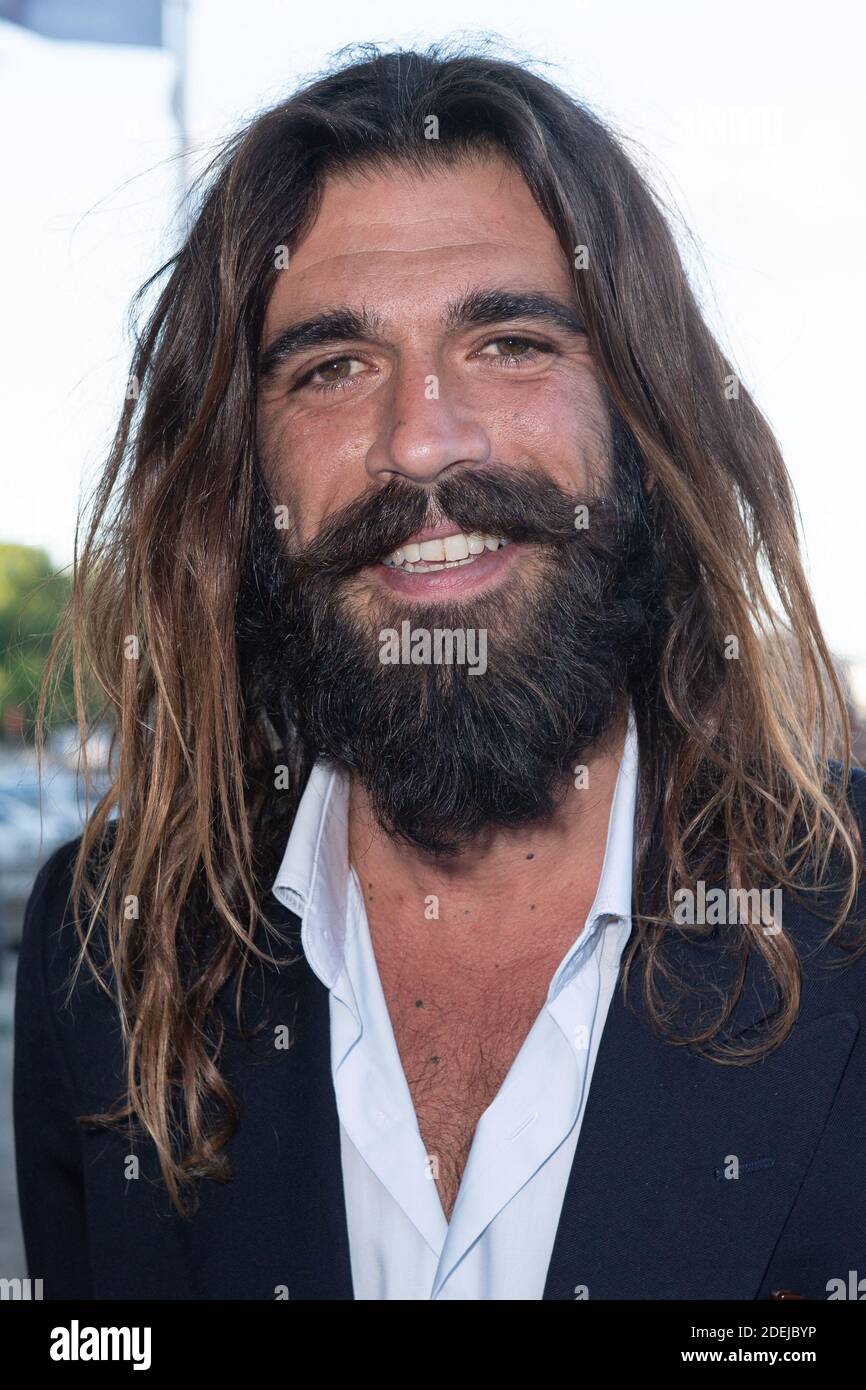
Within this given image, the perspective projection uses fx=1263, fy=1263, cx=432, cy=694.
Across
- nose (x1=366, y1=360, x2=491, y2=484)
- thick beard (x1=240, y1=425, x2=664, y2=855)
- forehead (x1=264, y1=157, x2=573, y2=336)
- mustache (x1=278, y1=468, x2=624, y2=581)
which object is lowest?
thick beard (x1=240, y1=425, x2=664, y2=855)

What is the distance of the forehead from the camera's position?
241 centimetres

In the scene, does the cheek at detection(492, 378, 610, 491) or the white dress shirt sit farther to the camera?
the cheek at detection(492, 378, 610, 491)

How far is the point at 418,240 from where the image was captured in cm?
245

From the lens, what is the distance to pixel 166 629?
2.76 metres

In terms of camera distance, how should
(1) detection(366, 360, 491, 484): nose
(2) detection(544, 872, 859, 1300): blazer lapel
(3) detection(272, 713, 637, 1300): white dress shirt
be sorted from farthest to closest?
(1) detection(366, 360, 491, 484): nose
(3) detection(272, 713, 637, 1300): white dress shirt
(2) detection(544, 872, 859, 1300): blazer lapel

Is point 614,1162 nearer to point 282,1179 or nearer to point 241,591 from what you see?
point 282,1179

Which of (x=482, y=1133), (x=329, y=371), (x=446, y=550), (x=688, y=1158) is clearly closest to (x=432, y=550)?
(x=446, y=550)

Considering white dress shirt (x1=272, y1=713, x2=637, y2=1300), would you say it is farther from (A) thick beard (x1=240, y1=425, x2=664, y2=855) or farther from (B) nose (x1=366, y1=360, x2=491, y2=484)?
(B) nose (x1=366, y1=360, x2=491, y2=484)

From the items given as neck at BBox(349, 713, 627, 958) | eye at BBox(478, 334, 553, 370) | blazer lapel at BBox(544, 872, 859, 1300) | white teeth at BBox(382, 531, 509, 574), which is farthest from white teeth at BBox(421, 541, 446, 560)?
blazer lapel at BBox(544, 872, 859, 1300)

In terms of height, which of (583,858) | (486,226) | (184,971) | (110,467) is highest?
(486,226)

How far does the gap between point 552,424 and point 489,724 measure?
592mm

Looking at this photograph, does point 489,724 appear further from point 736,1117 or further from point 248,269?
point 248,269

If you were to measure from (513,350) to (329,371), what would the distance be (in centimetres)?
37
